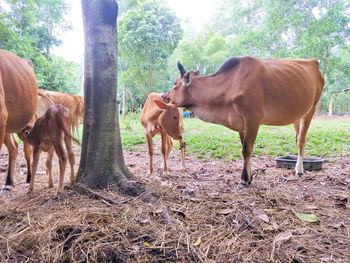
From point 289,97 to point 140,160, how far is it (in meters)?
3.06

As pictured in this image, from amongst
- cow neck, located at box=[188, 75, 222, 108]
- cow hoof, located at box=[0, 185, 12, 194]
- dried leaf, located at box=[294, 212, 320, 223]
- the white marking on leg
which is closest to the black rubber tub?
the white marking on leg

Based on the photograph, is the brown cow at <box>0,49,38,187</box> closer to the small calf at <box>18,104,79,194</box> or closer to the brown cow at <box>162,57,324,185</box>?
the small calf at <box>18,104,79,194</box>

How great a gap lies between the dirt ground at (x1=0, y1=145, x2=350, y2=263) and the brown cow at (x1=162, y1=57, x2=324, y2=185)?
2.48ft

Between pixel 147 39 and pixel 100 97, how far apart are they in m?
12.5

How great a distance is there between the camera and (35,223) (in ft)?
8.00

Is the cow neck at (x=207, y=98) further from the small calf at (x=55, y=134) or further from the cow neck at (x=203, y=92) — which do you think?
the small calf at (x=55, y=134)

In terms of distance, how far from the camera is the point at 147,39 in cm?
1518

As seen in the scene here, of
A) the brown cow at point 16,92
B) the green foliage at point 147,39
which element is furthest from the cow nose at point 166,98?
the green foliage at point 147,39

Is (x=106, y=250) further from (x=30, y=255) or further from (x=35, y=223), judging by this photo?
(x=35, y=223)

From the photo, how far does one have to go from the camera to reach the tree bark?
318cm

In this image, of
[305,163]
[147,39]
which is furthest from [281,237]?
[147,39]

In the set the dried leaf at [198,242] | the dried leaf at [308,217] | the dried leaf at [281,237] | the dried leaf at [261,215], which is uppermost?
the dried leaf at [198,242]

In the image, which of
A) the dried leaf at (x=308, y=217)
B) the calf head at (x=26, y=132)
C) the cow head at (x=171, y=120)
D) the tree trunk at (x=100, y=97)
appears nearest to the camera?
the dried leaf at (x=308, y=217)

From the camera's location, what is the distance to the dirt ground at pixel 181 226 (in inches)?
82.1
